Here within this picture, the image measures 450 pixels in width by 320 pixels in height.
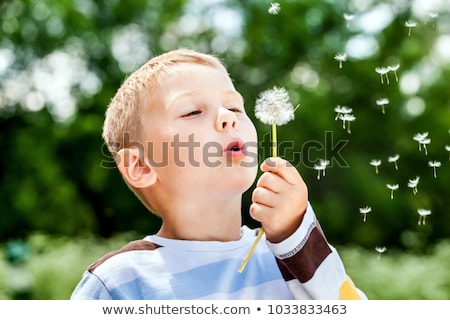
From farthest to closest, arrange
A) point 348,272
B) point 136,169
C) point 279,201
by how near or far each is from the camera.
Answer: point 348,272, point 136,169, point 279,201

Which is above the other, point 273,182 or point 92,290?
point 273,182

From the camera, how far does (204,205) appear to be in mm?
875

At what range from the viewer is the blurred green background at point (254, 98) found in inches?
135

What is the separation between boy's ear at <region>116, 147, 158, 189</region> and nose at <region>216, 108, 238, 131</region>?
0.13 m

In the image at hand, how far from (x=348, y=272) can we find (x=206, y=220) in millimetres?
1390

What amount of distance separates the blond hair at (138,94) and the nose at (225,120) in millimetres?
96

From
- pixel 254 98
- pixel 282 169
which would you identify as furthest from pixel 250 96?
pixel 282 169

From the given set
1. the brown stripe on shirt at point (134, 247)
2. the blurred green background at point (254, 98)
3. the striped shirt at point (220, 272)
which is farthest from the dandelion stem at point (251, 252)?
the blurred green background at point (254, 98)

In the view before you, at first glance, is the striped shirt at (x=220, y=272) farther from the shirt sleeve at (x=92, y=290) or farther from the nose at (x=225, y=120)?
the nose at (x=225, y=120)

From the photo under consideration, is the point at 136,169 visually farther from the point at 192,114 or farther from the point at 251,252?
the point at 251,252

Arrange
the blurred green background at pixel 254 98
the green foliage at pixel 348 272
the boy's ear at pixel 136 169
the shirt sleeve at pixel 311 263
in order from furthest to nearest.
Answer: the blurred green background at pixel 254 98
the green foliage at pixel 348 272
the boy's ear at pixel 136 169
the shirt sleeve at pixel 311 263

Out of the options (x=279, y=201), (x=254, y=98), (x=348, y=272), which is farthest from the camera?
(x=254, y=98)

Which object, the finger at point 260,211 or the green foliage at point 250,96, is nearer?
the finger at point 260,211
